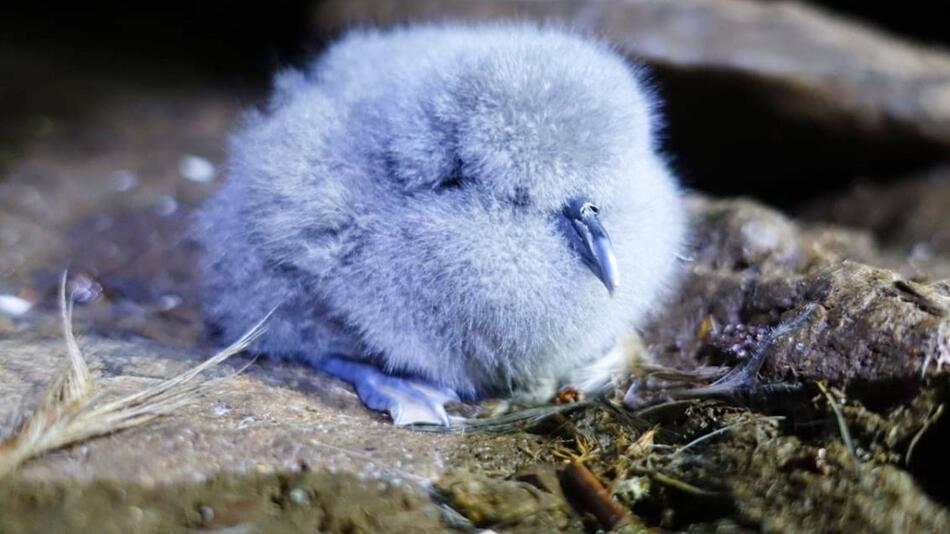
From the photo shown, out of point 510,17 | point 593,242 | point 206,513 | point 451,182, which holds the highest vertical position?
point 510,17

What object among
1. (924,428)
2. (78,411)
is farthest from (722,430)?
(78,411)

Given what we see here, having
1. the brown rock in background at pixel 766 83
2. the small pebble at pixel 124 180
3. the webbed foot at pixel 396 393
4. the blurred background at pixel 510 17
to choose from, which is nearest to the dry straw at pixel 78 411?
the webbed foot at pixel 396 393

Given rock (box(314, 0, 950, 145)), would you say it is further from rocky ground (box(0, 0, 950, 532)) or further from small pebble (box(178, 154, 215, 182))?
small pebble (box(178, 154, 215, 182))

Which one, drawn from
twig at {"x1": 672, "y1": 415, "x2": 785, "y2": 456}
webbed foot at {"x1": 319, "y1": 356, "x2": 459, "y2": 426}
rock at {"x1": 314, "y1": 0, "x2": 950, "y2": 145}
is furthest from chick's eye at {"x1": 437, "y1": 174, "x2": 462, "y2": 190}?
rock at {"x1": 314, "y1": 0, "x2": 950, "y2": 145}

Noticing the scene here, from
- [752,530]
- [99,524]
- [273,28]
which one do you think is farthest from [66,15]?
[752,530]

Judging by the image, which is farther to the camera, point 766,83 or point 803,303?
point 766,83

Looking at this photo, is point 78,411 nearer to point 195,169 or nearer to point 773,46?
point 195,169

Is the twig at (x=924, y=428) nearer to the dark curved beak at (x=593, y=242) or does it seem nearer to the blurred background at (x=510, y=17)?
the dark curved beak at (x=593, y=242)

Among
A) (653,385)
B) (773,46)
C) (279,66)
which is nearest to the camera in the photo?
(653,385)
